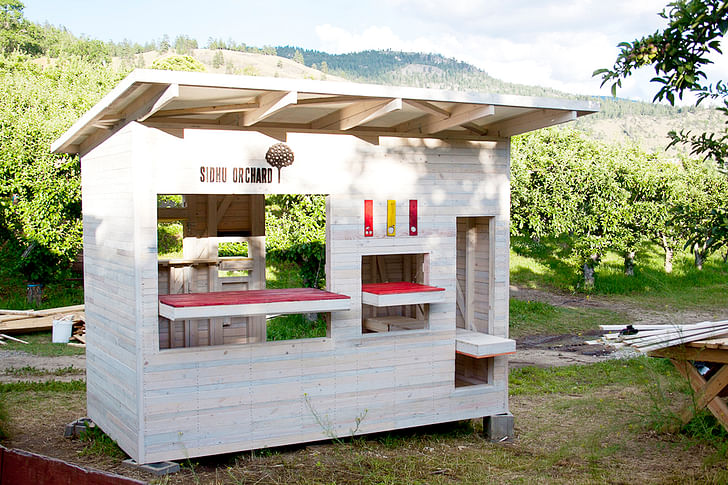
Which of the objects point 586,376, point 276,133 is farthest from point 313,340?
point 586,376

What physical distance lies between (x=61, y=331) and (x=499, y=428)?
33.9ft

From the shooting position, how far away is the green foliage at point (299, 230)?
15297 mm

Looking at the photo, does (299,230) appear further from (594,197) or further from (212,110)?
(594,197)

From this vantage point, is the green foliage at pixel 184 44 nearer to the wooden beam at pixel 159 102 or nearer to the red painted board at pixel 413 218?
the red painted board at pixel 413 218

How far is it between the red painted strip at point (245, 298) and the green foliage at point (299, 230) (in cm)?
784

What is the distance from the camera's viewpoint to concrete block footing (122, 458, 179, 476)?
6414 mm

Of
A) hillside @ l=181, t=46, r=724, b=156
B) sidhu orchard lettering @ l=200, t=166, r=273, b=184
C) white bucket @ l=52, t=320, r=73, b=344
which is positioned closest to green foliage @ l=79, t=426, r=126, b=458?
sidhu orchard lettering @ l=200, t=166, r=273, b=184

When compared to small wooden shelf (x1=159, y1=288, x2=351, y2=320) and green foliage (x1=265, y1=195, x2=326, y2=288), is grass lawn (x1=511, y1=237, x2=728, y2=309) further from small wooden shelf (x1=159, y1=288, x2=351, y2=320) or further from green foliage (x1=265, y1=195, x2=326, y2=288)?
small wooden shelf (x1=159, y1=288, x2=351, y2=320)

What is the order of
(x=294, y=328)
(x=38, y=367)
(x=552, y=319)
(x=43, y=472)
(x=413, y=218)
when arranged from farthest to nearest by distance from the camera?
(x=552, y=319) < (x=294, y=328) < (x=38, y=367) < (x=413, y=218) < (x=43, y=472)

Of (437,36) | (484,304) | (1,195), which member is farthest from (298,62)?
(484,304)

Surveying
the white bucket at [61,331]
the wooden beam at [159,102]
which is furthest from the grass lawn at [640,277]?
the wooden beam at [159,102]

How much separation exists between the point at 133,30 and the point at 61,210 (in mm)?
84920

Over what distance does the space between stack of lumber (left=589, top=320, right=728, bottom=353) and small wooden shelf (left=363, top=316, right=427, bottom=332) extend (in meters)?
2.68

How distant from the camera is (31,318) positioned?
15.4m
